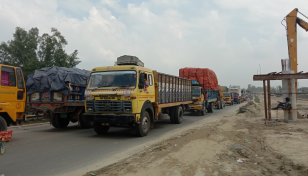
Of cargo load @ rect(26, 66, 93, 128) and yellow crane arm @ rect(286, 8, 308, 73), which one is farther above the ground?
yellow crane arm @ rect(286, 8, 308, 73)

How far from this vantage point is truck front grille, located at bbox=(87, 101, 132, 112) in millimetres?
7980

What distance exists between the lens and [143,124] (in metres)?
8.73

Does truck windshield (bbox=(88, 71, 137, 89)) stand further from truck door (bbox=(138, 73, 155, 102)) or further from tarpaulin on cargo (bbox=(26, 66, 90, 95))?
tarpaulin on cargo (bbox=(26, 66, 90, 95))

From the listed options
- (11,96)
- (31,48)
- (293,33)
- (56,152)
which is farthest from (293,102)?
(31,48)

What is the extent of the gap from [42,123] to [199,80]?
1275 centimetres

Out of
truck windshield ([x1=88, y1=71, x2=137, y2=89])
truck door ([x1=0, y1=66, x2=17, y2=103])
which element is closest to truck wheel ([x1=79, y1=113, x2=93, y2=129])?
truck windshield ([x1=88, y1=71, x2=137, y2=89])

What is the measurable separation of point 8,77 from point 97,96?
3.05 m

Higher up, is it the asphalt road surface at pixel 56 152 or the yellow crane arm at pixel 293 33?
the yellow crane arm at pixel 293 33

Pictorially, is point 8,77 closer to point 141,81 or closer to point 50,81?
point 50,81

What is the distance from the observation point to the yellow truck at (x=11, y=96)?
24.1ft

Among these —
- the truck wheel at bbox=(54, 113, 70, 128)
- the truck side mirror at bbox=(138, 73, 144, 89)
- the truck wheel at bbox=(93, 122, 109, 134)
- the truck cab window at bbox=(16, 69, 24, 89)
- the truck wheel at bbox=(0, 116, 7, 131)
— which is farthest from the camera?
the truck wheel at bbox=(54, 113, 70, 128)

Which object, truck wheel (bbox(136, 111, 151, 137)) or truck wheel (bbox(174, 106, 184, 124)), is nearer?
truck wheel (bbox(136, 111, 151, 137))

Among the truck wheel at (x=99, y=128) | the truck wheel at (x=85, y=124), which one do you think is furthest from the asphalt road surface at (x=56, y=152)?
the truck wheel at (x=85, y=124)

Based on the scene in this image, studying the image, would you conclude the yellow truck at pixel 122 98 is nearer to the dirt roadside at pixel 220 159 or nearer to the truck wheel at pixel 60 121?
the dirt roadside at pixel 220 159
